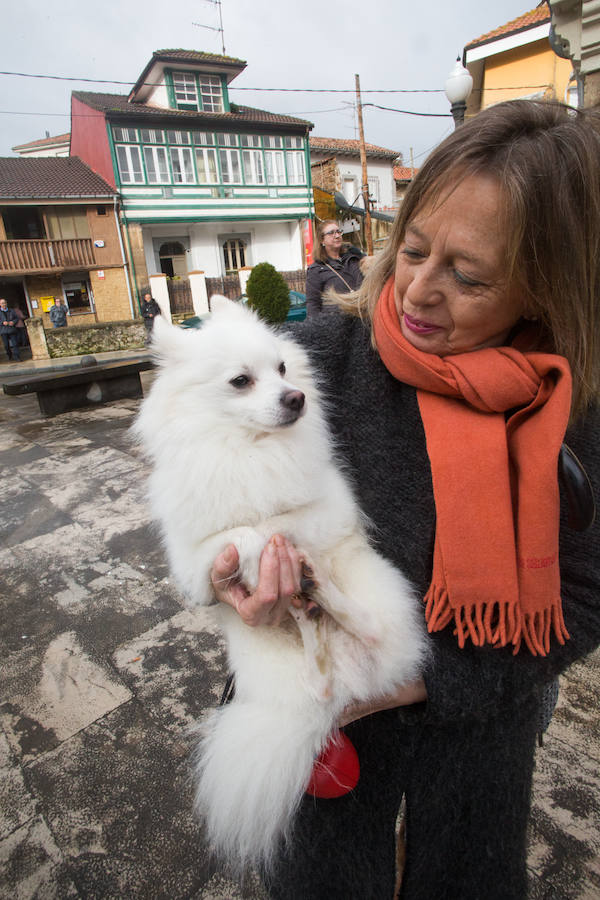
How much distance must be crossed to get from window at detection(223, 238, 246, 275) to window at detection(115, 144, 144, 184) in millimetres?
5549

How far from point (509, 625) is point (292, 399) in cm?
70

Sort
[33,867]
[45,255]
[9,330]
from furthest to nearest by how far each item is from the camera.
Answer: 1. [45,255]
2. [9,330]
3. [33,867]

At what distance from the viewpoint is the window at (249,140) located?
24125mm

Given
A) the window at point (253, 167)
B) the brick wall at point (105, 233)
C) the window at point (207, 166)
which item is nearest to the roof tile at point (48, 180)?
the brick wall at point (105, 233)

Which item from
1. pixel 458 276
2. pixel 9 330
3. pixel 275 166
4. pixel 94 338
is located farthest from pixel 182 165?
pixel 458 276

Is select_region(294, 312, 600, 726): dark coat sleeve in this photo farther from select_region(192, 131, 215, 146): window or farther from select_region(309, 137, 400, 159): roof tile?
select_region(309, 137, 400, 159): roof tile

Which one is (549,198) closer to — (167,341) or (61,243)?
(167,341)

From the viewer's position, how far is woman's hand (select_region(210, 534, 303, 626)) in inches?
38.2

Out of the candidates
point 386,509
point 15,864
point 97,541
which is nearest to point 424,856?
point 386,509

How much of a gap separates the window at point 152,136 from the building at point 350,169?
10.7 m

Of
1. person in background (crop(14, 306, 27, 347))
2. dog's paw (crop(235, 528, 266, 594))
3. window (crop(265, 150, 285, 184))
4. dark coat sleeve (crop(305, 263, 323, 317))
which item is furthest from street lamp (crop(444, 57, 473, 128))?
window (crop(265, 150, 285, 184))

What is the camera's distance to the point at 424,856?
107cm

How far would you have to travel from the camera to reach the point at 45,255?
20391 millimetres

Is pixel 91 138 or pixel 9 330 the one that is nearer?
pixel 9 330
